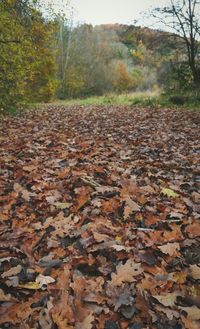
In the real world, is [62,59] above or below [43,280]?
above

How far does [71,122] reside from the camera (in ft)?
34.0

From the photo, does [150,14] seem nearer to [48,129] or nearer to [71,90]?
[48,129]

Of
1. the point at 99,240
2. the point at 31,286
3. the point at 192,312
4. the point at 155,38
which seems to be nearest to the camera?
the point at 192,312

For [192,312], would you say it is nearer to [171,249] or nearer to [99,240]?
[171,249]

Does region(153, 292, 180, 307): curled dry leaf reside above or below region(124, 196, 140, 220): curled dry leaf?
below

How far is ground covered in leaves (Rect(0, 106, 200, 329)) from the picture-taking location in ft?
7.39

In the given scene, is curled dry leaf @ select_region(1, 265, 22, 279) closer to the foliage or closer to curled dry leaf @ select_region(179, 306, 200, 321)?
curled dry leaf @ select_region(179, 306, 200, 321)

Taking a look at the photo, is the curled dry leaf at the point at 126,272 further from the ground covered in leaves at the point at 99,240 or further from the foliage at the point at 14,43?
the foliage at the point at 14,43

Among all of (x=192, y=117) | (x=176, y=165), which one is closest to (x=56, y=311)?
(x=176, y=165)

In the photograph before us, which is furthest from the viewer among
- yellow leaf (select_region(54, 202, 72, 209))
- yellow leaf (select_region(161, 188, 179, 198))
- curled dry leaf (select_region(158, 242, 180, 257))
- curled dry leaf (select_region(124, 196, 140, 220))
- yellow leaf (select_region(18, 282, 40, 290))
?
yellow leaf (select_region(161, 188, 179, 198))

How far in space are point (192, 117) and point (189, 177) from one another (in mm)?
6640

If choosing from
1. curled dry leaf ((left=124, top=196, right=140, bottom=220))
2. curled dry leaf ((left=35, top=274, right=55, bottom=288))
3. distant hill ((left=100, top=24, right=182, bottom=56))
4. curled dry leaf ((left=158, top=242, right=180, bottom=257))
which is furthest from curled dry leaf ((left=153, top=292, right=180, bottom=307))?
distant hill ((left=100, top=24, right=182, bottom=56))

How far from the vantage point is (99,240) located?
3016 millimetres

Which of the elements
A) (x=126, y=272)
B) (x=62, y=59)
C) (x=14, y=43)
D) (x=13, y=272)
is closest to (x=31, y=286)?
(x=13, y=272)
